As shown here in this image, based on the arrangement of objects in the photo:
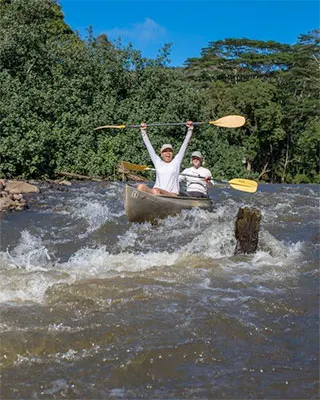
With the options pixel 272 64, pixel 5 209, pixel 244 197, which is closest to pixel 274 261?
pixel 5 209

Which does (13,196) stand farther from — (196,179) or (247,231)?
(247,231)

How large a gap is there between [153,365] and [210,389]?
1.47 ft

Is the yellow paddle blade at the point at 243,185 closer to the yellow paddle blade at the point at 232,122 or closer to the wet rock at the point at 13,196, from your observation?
the yellow paddle blade at the point at 232,122

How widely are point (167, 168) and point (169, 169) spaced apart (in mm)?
41

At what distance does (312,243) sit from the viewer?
759 centimetres

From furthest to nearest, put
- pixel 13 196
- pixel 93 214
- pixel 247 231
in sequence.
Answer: pixel 13 196, pixel 93 214, pixel 247 231

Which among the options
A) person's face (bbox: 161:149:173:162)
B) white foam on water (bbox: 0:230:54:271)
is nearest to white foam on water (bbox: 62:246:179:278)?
white foam on water (bbox: 0:230:54:271)

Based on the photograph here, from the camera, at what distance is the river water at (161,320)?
3.08 m

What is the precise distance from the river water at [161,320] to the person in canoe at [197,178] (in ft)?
8.64

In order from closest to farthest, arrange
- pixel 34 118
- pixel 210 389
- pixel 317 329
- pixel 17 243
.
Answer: pixel 210 389 → pixel 317 329 → pixel 17 243 → pixel 34 118

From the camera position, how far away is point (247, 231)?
6.44 meters

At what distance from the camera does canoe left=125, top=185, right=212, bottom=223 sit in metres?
8.84

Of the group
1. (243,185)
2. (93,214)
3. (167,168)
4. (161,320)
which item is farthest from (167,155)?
(161,320)

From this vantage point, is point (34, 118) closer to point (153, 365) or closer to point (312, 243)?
point (312, 243)
